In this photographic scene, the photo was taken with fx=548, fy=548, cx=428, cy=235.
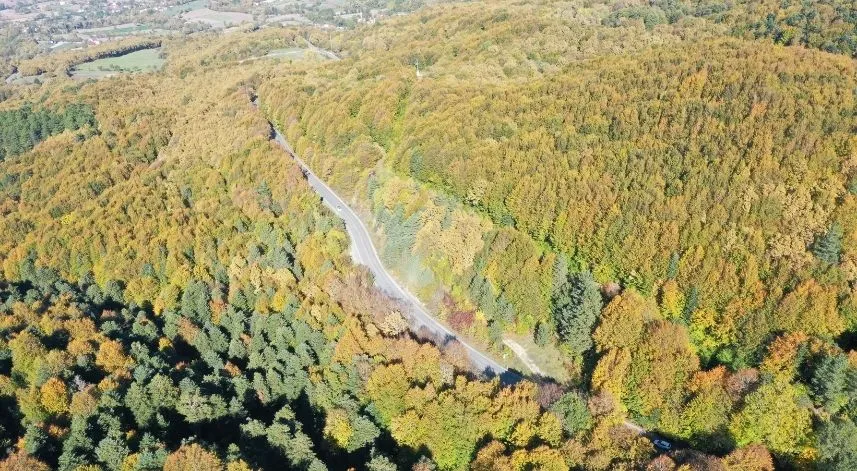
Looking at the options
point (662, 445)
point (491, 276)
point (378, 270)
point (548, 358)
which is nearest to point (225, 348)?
point (378, 270)

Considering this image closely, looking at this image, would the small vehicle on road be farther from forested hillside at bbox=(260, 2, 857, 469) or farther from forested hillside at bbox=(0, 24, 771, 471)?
forested hillside at bbox=(0, 24, 771, 471)

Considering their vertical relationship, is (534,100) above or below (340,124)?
above

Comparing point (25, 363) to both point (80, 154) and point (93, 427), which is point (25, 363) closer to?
point (93, 427)

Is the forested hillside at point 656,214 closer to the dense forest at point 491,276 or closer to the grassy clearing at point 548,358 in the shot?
the dense forest at point 491,276

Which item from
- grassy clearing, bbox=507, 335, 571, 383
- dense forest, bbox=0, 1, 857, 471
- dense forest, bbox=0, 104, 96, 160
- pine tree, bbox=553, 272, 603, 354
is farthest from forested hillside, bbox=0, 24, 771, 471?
dense forest, bbox=0, 104, 96, 160

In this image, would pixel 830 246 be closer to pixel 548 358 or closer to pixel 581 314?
pixel 581 314

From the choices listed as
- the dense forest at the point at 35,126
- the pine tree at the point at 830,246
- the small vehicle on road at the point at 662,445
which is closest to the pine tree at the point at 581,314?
the small vehicle on road at the point at 662,445

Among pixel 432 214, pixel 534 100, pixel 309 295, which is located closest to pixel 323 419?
pixel 309 295
